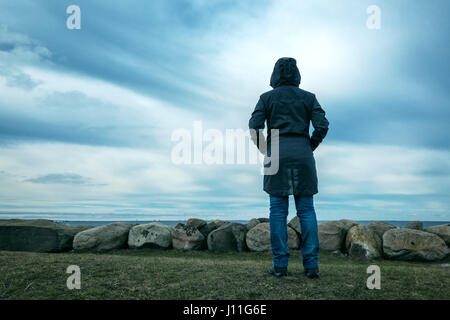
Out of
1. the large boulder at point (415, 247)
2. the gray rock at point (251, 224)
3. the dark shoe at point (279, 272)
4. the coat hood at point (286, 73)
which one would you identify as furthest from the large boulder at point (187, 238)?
the coat hood at point (286, 73)

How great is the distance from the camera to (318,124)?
477 cm

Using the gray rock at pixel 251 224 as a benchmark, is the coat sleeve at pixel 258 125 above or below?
above

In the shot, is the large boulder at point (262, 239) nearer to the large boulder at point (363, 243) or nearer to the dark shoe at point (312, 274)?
the large boulder at point (363, 243)

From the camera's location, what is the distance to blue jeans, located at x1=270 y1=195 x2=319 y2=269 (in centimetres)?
446

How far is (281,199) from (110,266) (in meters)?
3.27

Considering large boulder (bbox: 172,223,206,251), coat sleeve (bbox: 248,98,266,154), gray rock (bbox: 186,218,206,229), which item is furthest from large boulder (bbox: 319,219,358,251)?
coat sleeve (bbox: 248,98,266,154)

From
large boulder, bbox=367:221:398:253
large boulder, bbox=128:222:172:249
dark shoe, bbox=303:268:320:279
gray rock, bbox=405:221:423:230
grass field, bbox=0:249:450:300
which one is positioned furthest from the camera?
gray rock, bbox=405:221:423:230

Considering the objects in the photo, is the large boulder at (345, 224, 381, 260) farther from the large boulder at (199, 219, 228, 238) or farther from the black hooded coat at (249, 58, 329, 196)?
the black hooded coat at (249, 58, 329, 196)

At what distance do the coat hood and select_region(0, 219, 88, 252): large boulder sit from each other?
10.2m

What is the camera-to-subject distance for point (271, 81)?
5.20 m

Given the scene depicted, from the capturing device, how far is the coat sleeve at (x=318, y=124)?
4.76 meters

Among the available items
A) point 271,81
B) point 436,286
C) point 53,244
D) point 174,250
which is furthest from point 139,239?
point 436,286

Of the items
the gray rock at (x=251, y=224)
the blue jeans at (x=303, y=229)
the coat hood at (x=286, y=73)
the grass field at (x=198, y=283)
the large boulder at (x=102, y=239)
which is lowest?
the large boulder at (x=102, y=239)
